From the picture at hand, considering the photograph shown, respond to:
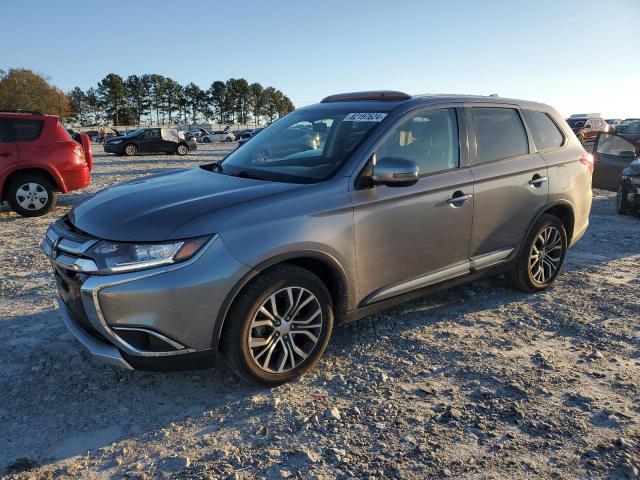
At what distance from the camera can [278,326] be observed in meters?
3.15

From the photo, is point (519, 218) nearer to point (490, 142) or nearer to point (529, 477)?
point (490, 142)

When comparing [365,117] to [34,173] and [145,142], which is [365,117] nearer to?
[34,173]

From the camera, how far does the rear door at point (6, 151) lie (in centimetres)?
829

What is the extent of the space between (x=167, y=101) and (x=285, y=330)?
115m

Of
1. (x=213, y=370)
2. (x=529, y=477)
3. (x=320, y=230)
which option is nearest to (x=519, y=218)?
(x=320, y=230)

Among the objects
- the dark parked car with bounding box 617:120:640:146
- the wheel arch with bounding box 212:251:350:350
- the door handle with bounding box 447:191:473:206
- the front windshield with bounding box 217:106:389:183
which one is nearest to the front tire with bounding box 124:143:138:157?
the dark parked car with bounding box 617:120:640:146

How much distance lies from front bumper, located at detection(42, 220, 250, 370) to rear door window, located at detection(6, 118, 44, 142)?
6732mm

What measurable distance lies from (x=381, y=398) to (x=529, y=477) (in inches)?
37.1

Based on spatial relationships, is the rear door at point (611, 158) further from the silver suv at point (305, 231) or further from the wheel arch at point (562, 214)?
the silver suv at point (305, 231)

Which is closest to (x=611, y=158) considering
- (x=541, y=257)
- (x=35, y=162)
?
(x=541, y=257)

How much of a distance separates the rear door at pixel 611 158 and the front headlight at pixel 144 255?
9.30 meters

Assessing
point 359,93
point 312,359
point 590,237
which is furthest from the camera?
point 590,237

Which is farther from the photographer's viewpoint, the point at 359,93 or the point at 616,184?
the point at 616,184

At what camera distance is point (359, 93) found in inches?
172
